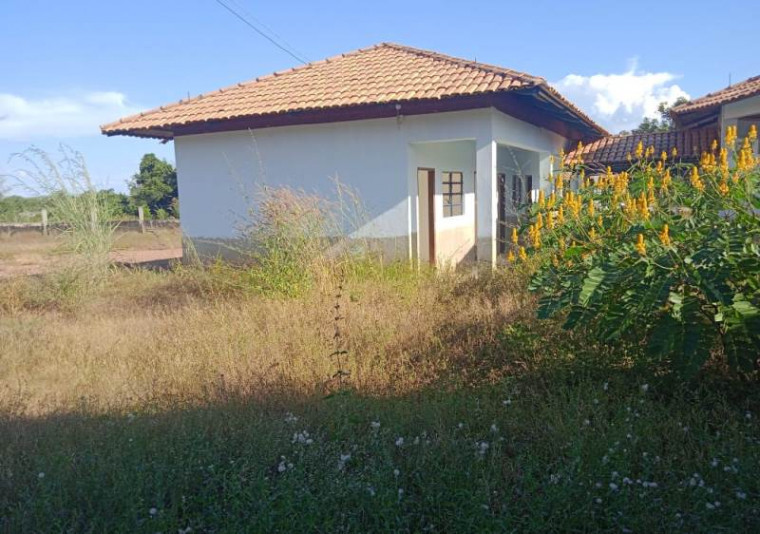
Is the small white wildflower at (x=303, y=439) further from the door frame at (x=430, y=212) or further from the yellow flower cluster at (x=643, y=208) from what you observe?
the door frame at (x=430, y=212)

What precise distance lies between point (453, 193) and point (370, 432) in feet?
29.9

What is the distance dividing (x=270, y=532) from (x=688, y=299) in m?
2.58

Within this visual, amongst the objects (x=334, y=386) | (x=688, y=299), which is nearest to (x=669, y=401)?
(x=688, y=299)

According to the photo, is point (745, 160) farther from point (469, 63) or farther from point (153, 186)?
Answer: point (153, 186)

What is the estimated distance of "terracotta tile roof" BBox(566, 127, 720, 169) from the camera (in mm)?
13812

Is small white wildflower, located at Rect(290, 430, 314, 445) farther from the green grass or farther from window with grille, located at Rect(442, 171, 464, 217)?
window with grille, located at Rect(442, 171, 464, 217)

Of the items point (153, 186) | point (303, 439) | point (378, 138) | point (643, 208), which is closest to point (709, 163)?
point (643, 208)

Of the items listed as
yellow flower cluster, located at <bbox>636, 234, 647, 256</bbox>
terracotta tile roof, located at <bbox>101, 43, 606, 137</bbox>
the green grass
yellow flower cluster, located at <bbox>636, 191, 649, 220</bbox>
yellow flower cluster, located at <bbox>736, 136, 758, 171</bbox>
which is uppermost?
terracotta tile roof, located at <bbox>101, 43, 606, 137</bbox>

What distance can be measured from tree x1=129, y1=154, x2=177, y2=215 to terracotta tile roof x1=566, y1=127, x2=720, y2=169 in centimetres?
2283

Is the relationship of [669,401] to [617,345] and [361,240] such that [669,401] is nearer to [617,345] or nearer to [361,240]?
[617,345]

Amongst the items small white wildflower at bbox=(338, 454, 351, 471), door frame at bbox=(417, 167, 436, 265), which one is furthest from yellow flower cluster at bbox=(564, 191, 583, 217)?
door frame at bbox=(417, 167, 436, 265)

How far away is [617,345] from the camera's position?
4.09m

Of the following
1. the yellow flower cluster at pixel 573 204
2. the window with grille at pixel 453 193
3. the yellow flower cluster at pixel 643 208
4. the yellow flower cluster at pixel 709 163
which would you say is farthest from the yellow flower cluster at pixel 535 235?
the window with grille at pixel 453 193

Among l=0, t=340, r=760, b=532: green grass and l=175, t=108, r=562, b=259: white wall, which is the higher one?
l=175, t=108, r=562, b=259: white wall
